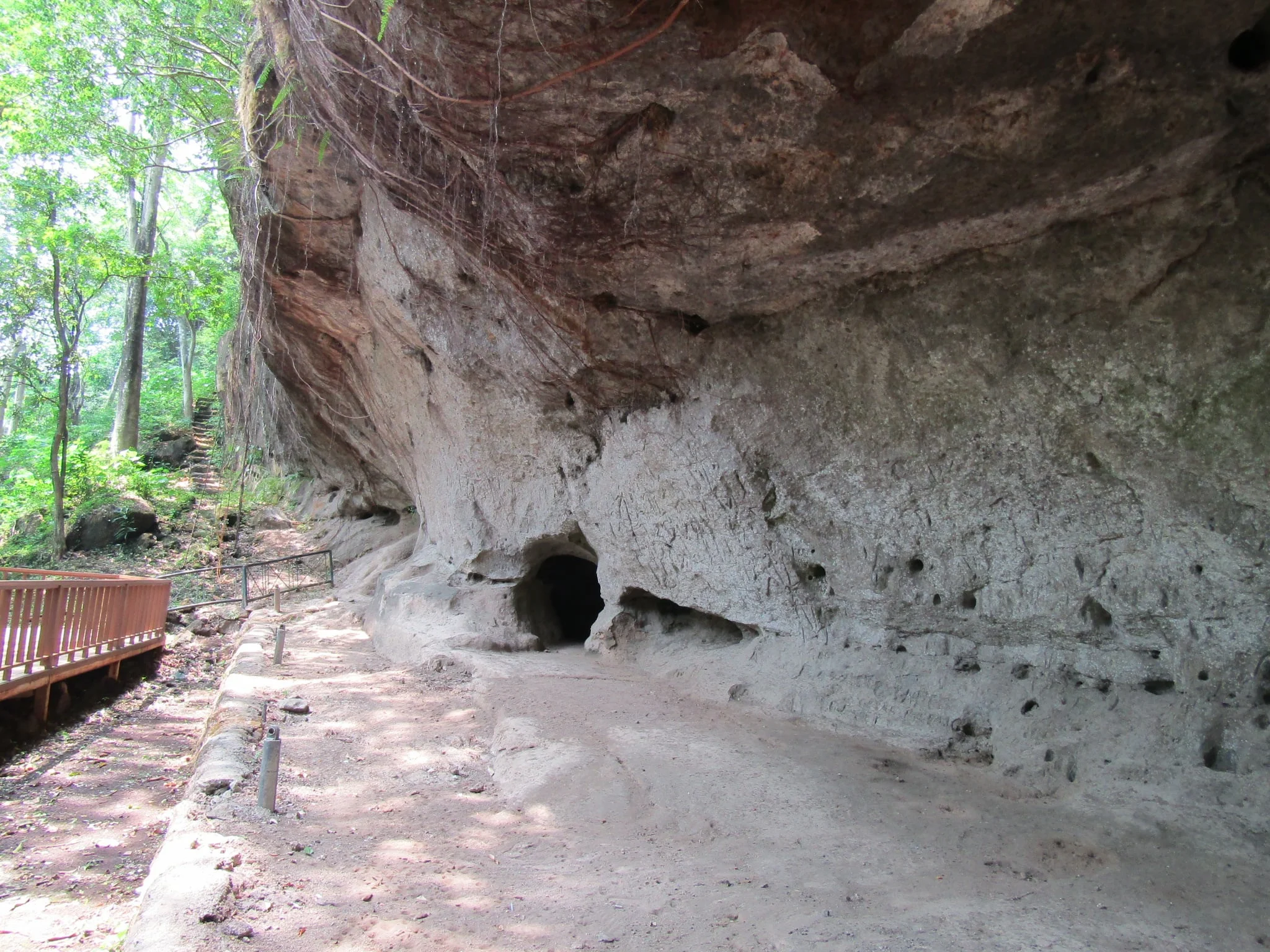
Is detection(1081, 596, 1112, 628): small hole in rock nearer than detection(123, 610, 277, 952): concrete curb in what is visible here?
No

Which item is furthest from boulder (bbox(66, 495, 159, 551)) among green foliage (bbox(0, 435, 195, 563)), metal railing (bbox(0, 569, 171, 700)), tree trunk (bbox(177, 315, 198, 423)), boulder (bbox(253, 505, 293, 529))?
tree trunk (bbox(177, 315, 198, 423))

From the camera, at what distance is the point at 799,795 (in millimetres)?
4227

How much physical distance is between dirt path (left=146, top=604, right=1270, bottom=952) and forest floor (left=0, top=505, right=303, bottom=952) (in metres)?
0.75

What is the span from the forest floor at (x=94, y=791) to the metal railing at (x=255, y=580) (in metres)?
2.66

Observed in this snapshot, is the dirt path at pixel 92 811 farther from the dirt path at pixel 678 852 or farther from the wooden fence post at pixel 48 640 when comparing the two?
the dirt path at pixel 678 852

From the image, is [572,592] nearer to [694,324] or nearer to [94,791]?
[694,324]

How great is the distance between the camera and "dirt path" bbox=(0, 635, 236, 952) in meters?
3.51

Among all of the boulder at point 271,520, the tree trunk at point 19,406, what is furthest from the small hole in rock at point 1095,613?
the tree trunk at point 19,406

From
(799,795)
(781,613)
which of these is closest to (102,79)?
(781,613)

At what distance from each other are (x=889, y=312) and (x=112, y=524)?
16.3 metres

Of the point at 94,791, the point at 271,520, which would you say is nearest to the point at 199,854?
the point at 94,791

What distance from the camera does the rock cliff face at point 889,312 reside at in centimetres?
374

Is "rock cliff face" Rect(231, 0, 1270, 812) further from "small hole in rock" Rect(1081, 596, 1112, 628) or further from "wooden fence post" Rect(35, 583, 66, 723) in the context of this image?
"wooden fence post" Rect(35, 583, 66, 723)

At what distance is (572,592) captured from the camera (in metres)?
10.5
